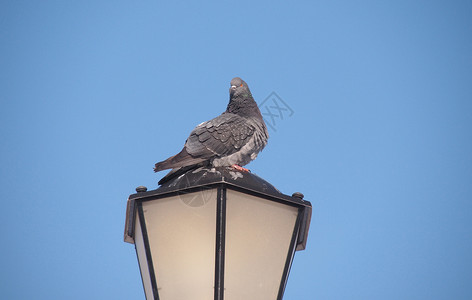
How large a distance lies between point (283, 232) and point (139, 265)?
3.72 ft

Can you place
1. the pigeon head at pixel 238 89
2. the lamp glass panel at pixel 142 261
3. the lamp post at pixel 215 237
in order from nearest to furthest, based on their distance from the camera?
the lamp post at pixel 215 237
the lamp glass panel at pixel 142 261
the pigeon head at pixel 238 89

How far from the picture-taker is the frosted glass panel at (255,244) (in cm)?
344

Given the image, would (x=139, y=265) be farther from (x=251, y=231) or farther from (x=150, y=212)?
(x=251, y=231)

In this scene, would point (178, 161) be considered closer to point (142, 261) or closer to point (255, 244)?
point (142, 261)

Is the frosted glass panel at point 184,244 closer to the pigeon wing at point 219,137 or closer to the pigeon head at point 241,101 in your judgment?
the pigeon wing at point 219,137

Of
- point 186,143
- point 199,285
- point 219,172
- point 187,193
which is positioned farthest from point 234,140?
point 199,285

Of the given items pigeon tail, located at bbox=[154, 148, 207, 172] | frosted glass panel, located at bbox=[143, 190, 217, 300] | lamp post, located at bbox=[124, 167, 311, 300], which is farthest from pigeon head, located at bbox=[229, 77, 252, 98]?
frosted glass panel, located at bbox=[143, 190, 217, 300]

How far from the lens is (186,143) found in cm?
523

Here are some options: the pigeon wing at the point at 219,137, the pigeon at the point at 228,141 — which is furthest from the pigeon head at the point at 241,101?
the pigeon wing at the point at 219,137

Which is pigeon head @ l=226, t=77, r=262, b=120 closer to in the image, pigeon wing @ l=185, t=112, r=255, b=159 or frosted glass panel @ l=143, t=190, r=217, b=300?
pigeon wing @ l=185, t=112, r=255, b=159

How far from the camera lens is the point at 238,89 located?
645cm

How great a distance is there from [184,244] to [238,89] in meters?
3.25

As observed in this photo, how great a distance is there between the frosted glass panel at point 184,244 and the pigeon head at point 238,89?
2934 mm

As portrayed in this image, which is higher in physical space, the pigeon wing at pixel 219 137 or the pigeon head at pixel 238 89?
the pigeon head at pixel 238 89
